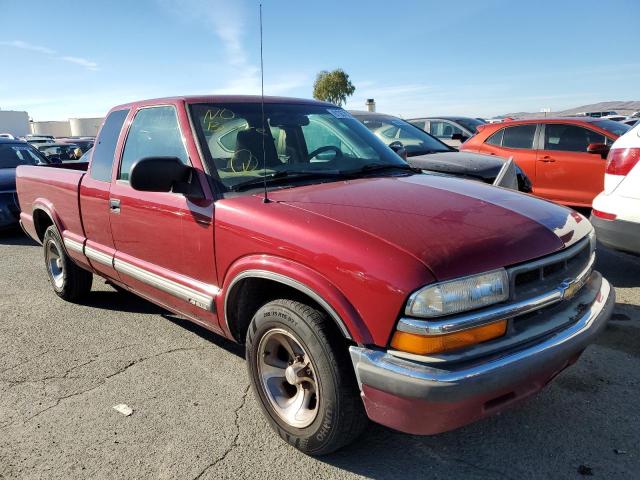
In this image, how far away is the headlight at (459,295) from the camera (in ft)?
6.62

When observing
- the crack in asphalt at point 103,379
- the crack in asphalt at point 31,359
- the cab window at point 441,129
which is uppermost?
the cab window at point 441,129

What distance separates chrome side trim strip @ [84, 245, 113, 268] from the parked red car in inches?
238

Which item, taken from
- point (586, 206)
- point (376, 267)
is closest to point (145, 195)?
point (376, 267)

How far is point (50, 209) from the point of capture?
4.82m

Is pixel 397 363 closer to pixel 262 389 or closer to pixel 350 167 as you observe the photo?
pixel 262 389

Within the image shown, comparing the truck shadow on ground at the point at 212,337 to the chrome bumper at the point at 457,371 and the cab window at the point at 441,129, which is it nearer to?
the chrome bumper at the point at 457,371

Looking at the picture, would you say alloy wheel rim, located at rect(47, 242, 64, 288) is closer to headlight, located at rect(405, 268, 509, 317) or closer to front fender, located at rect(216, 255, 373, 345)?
front fender, located at rect(216, 255, 373, 345)

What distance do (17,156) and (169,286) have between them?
26.1ft

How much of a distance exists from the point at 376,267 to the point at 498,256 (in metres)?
0.54

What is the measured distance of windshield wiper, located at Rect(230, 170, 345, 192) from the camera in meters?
2.97

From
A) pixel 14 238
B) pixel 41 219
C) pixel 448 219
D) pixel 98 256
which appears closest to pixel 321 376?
pixel 448 219

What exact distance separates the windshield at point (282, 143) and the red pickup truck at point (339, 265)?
1 cm

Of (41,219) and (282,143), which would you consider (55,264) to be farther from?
(282,143)

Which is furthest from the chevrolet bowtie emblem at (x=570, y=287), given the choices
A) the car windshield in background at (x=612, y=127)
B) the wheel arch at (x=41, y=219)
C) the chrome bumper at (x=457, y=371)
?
the car windshield in background at (x=612, y=127)
